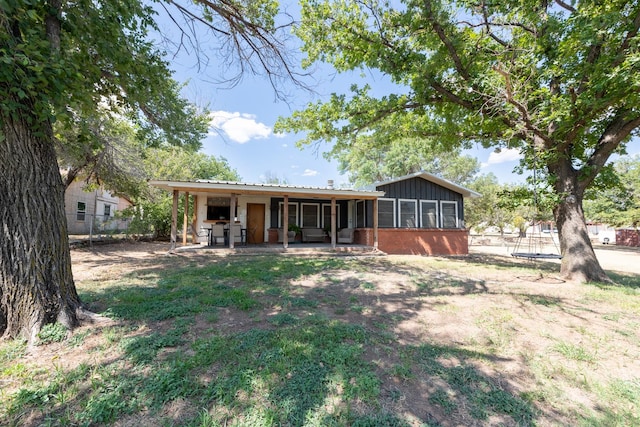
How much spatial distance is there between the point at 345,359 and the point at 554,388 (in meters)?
1.72

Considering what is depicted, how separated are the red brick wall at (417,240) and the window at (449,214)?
368 millimetres

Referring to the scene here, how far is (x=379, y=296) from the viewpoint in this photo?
4.66 m

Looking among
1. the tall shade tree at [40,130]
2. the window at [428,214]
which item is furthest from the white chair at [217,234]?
the window at [428,214]

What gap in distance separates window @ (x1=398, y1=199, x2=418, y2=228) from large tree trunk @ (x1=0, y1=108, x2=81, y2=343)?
35.6 feet

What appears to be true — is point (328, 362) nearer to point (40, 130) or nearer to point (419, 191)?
point (40, 130)

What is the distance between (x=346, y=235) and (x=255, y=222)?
4.33 metres

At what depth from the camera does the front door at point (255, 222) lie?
40.7 ft

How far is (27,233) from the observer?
2.69 m

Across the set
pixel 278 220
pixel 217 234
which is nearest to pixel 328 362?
pixel 217 234

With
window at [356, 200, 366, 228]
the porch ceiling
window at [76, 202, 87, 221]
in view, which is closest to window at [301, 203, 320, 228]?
window at [356, 200, 366, 228]

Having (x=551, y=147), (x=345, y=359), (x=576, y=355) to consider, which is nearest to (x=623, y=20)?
(x=551, y=147)

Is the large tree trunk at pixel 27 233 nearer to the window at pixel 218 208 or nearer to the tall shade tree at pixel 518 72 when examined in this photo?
the tall shade tree at pixel 518 72

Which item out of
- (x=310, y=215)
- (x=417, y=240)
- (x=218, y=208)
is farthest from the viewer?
(x=310, y=215)

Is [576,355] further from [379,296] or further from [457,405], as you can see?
[379,296]
